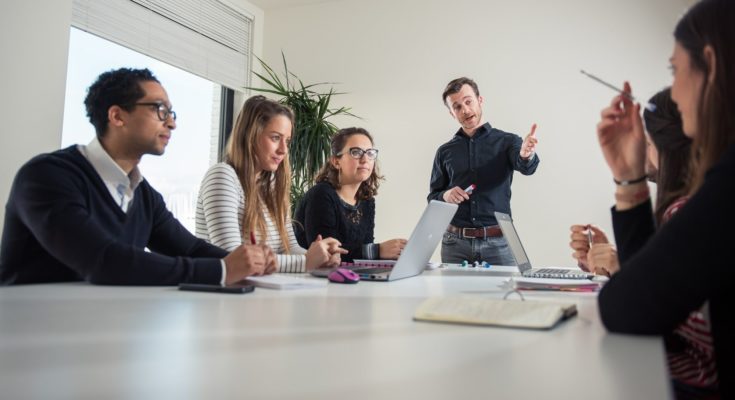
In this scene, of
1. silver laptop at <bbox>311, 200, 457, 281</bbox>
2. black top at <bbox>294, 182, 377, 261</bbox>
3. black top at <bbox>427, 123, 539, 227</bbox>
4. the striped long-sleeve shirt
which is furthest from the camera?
black top at <bbox>427, 123, 539, 227</bbox>

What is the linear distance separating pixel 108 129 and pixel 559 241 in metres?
3.03

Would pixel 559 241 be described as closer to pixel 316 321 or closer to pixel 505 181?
pixel 505 181

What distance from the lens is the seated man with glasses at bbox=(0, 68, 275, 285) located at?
1224 mm

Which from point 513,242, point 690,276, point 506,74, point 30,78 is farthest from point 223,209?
point 506,74

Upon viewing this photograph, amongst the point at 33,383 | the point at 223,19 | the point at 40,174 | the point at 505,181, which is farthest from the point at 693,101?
the point at 223,19

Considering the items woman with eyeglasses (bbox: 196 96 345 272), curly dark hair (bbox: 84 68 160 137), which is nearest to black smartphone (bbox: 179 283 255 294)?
woman with eyeglasses (bbox: 196 96 345 272)

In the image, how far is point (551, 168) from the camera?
12.2 ft

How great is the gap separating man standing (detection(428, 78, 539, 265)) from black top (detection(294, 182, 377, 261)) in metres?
0.63

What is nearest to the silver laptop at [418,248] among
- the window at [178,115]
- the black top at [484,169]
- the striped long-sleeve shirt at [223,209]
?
the striped long-sleeve shirt at [223,209]

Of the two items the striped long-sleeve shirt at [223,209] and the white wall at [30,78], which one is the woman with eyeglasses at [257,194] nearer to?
the striped long-sleeve shirt at [223,209]

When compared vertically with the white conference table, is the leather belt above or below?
above

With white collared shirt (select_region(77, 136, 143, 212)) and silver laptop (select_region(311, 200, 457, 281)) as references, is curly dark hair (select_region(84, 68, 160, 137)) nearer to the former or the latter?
white collared shirt (select_region(77, 136, 143, 212))

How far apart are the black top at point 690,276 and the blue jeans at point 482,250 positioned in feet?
7.17

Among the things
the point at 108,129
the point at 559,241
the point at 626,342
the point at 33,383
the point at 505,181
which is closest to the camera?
the point at 33,383
